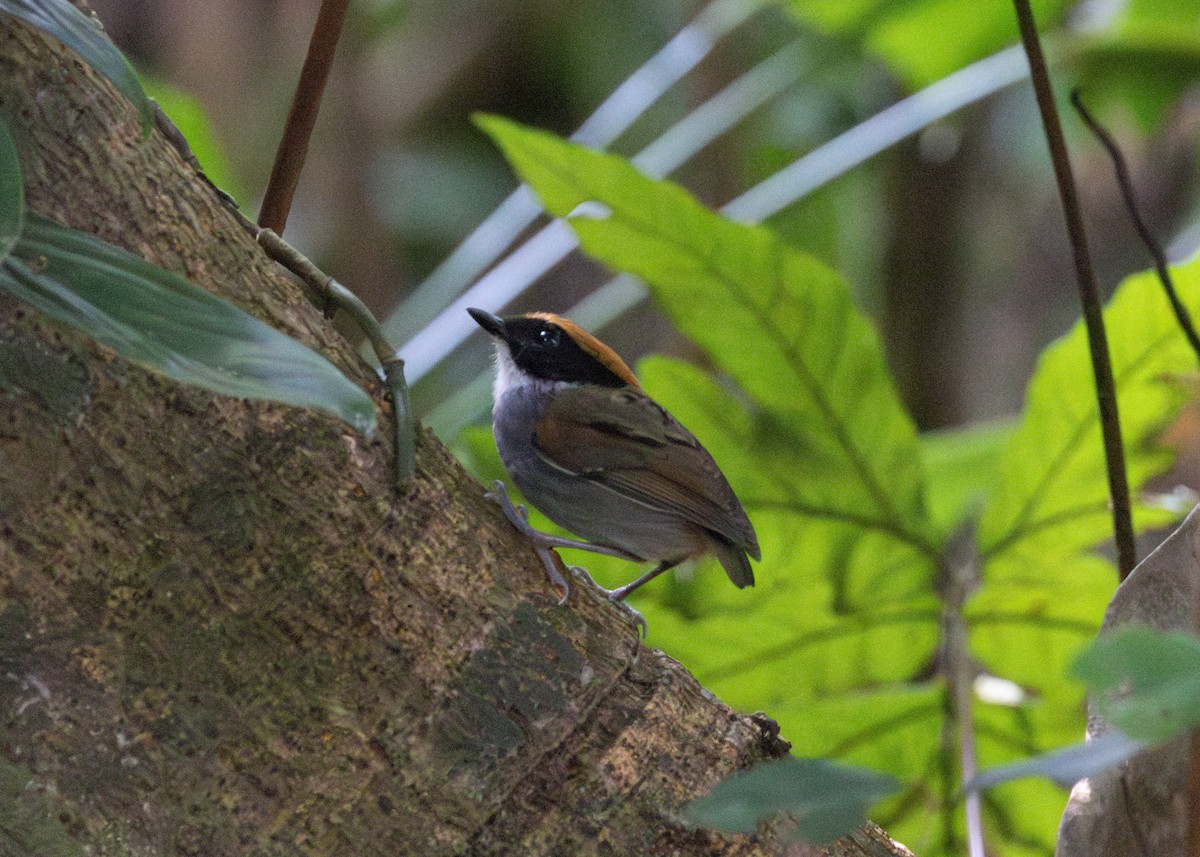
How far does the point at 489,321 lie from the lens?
221 cm

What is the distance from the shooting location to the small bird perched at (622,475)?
77.4 inches

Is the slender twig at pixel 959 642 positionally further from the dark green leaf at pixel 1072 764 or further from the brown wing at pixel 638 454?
the dark green leaf at pixel 1072 764

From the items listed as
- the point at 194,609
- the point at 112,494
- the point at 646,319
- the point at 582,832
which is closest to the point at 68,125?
the point at 112,494

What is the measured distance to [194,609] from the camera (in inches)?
39.9

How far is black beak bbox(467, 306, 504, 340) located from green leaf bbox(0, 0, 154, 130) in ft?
3.99

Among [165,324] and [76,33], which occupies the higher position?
[76,33]

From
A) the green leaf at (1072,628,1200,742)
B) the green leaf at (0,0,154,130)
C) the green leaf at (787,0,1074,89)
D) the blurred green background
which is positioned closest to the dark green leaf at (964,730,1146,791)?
the green leaf at (1072,628,1200,742)

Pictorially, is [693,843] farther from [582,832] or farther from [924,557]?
[924,557]

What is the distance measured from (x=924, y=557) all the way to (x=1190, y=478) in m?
2.81

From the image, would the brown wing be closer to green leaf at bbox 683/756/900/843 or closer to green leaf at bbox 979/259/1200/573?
green leaf at bbox 979/259/1200/573

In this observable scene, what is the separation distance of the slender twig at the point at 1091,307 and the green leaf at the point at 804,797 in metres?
1.15

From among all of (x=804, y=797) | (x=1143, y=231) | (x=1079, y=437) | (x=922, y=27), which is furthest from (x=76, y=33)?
(x=922, y=27)

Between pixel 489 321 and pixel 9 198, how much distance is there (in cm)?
144

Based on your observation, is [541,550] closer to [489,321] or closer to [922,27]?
[489,321]
